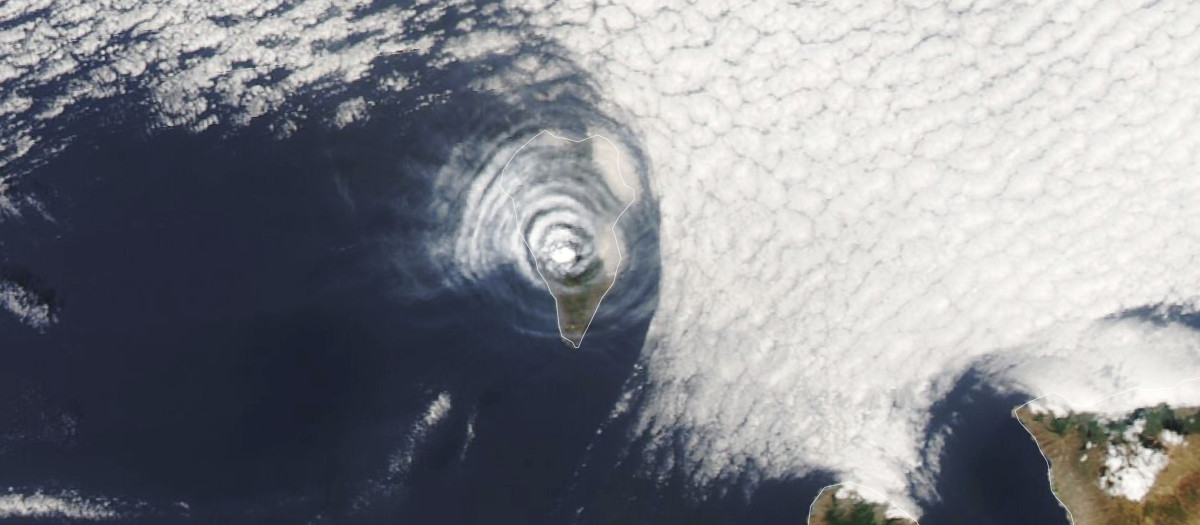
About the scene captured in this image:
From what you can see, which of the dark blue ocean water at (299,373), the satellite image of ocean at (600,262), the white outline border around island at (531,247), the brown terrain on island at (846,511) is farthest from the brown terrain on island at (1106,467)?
the white outline border around island at (531,247)

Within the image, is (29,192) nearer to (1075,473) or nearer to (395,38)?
(395,38)

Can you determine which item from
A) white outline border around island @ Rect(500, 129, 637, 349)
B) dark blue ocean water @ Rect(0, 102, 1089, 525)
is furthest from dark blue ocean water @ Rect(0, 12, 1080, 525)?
white outline border around island @ Rect(500, 129, 637, 349)

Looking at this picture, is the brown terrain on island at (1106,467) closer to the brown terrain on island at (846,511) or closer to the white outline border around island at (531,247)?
the brown terrain on island at (846,511)

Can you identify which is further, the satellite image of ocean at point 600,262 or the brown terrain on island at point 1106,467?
the brown terrain on island at point 1106,467

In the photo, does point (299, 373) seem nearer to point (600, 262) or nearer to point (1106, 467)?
point (600, 262)

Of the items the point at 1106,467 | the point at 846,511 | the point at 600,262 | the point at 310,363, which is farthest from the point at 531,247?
the point at 1106,467

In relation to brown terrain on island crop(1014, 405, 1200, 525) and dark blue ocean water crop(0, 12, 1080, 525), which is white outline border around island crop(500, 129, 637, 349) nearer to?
dark blue ocean water crop(0, 12, 1080, 525)
